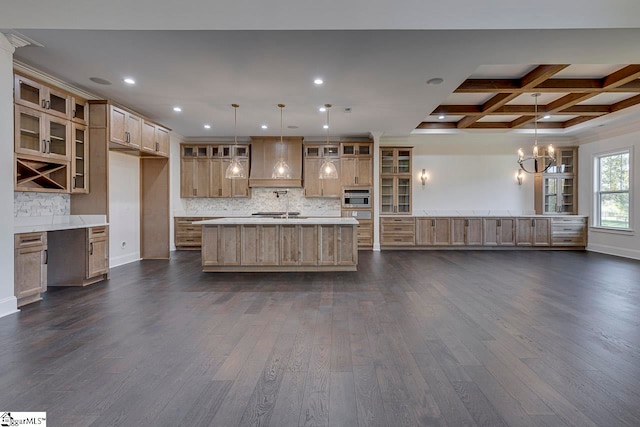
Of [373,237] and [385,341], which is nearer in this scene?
[385,341]

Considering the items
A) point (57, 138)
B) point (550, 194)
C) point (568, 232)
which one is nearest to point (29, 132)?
point (57, 138)

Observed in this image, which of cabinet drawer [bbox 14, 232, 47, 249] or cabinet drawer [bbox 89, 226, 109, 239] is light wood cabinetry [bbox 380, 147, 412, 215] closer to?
cabinet drawer [bbox 89, 226, 109, 239]

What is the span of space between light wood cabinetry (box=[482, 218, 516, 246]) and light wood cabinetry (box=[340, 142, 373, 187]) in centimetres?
309

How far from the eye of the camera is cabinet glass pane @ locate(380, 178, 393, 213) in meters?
8.69

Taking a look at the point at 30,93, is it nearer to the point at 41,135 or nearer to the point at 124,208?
the point at 41,135

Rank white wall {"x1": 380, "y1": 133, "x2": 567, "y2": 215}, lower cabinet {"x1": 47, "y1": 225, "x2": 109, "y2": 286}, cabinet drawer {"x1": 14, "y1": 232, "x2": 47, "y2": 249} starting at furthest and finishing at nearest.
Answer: white wall {"x1": 380, "y1": 133, "x2": 567, "y2": 215} → lower cabinet {"x1": 47, "y1": 225, "x2": 109, "y2": 286} → cabinet drawer {"x1": 14, "y1": 232, "x2": 47, "y2": 249}

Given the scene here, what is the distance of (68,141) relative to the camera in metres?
4.60

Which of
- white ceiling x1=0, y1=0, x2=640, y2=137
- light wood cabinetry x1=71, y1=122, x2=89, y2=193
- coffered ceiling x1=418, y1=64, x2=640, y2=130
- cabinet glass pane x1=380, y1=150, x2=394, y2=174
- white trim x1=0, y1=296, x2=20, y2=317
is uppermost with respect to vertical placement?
coffered ceiling x1=418, y1=64, x2=640, y2=130

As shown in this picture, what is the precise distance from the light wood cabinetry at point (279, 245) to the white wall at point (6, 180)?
2.50 metres

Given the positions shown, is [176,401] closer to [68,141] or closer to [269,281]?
[269,281]

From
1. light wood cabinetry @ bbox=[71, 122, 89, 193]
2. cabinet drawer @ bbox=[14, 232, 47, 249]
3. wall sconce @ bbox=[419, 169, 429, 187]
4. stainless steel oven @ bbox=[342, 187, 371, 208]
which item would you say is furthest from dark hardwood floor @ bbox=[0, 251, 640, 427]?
wall sconce @ bbox=[419, 169, 429, 187]

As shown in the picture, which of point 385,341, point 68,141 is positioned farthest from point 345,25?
point 68,141

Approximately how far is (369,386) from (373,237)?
640cm

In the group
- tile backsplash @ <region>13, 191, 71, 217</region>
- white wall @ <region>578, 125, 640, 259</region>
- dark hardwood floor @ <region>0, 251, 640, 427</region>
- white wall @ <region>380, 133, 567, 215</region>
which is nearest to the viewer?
dark hardwood floor @ <region>0, 251, 640, 427</region>
